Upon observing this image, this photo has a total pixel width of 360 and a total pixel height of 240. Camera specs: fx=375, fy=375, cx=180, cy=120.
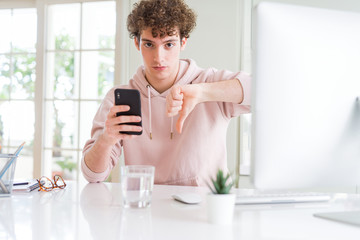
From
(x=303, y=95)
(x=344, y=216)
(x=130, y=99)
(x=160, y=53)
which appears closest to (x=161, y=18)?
(x=160, y=53)

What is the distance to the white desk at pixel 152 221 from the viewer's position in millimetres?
703

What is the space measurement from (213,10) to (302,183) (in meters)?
2.40

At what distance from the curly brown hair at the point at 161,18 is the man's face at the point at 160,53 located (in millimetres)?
27

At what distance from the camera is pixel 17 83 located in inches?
272

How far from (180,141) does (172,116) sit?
0.11m

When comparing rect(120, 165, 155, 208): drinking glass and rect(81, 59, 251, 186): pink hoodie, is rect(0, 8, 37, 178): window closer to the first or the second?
rect(81, 59, 251, 186): pink hoodie

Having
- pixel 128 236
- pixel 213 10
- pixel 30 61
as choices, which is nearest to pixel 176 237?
pixel 128 236

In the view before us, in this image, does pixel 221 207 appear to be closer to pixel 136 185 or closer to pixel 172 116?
pixel 136 185

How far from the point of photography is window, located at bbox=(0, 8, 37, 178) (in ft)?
11.8

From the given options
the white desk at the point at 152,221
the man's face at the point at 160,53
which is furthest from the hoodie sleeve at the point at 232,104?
the white desk at the point at 152,221

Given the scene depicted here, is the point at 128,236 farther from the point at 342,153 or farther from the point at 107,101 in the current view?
the point at 107,101

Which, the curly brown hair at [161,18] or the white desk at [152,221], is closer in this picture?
the white desk at [152,221]

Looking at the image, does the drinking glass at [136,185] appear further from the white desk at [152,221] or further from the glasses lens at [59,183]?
the glasses lens at [59,183]

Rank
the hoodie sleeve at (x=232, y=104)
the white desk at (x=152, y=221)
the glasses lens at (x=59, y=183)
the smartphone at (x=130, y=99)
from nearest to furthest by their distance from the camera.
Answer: the white desk at (x=152, y=221) < the smartphone at (x=130, y=99) < the glasses lens at (x=59, y=183) < the hoodie sleeve at (x=232, y=104)
